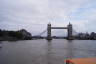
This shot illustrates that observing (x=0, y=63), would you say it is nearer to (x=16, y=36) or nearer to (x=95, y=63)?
(x=95, y=63)

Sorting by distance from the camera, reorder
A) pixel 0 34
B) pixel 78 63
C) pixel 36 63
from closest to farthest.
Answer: pixel 78 63, pixel 36 63, pixel 0 34

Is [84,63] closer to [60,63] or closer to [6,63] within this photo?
[60,63]

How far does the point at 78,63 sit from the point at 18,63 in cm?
1533

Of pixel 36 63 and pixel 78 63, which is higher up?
pixel 78 63

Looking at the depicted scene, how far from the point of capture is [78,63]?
25.0ft

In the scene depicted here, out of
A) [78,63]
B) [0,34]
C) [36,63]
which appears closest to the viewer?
[78,63]

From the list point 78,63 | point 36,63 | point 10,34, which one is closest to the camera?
point 78,63

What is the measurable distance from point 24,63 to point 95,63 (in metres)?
15.2

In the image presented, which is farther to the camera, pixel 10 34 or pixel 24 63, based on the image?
pixel 10 34

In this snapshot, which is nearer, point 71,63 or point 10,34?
point 71,63

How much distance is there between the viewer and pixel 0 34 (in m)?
155

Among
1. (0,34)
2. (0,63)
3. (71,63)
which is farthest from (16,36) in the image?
(71,63)

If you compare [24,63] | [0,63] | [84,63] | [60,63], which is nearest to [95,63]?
[84,63]

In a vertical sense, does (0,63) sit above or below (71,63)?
below
